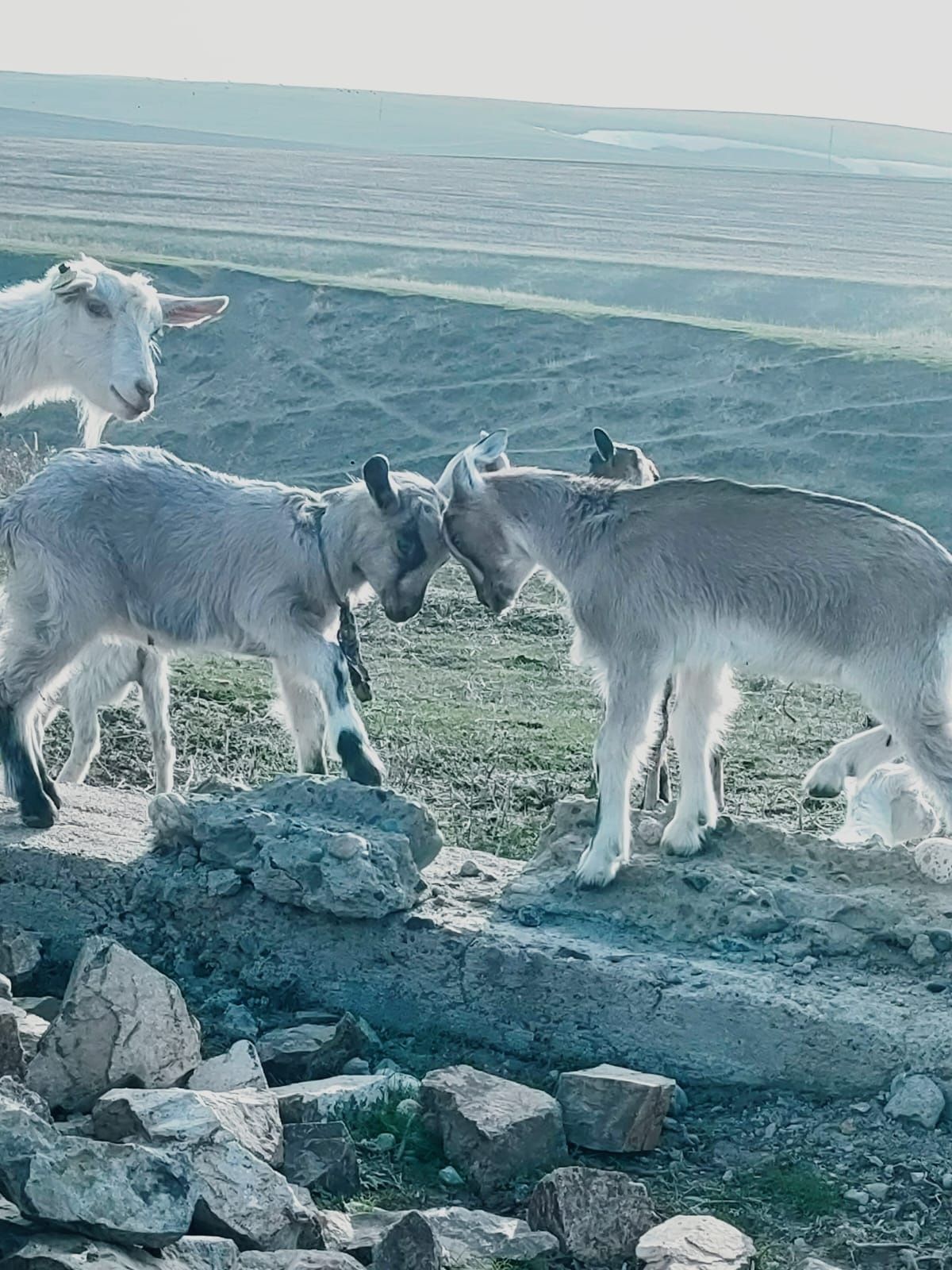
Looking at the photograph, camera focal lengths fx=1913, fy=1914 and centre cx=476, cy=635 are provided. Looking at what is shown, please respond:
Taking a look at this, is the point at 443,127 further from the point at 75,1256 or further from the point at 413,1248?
the point at 75,1256

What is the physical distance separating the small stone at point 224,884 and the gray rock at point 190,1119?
1.51 m

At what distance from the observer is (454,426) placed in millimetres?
29812

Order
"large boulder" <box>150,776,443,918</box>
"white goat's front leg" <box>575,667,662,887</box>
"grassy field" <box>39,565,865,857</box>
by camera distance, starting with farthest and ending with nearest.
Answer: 1. "grassy field" <box>39,565,865,857</box>
2. "white goat's front leg" <box>575,667,662,887</box>
3. "large boulder" <box>150,776,443,918</box>

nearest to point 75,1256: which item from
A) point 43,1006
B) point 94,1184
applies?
point 94,1184

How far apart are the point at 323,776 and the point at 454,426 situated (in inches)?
883

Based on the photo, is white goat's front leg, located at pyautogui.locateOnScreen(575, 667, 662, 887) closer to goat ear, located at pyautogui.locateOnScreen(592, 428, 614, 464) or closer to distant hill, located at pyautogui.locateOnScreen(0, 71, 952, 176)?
goat ear, located at pyautogui.locateOnScreen(592, 428, 614, 464)

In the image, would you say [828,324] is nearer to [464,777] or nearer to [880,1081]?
[464,777]

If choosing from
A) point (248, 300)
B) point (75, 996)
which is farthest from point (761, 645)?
point (248, 300)

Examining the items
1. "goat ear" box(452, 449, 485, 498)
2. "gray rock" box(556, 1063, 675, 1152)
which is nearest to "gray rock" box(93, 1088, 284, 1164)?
"gray rock" box(556, 1063, 675, 1152)

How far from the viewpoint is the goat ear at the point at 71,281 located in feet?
31.1

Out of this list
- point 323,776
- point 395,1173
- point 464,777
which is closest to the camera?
point 395,1173

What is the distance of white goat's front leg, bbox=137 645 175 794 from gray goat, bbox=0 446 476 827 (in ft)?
2.66

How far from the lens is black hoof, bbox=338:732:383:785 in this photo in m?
7.71

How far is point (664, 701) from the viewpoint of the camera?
28.8ft
